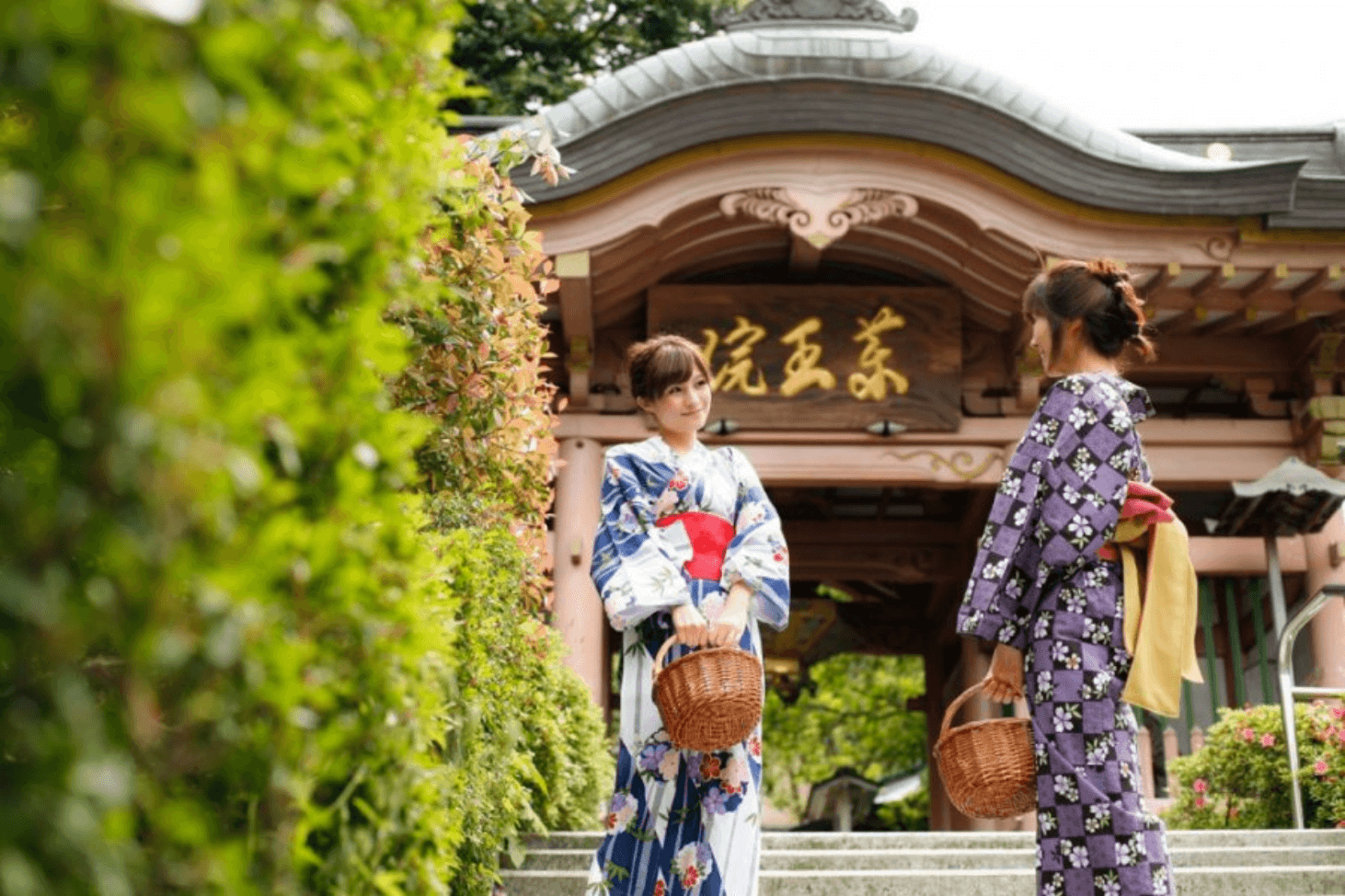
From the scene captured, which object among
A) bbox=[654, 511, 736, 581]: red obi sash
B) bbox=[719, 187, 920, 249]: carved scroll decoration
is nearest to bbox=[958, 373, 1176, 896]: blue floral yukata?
bbox=[654, 511, 736, 581]: red obi sash

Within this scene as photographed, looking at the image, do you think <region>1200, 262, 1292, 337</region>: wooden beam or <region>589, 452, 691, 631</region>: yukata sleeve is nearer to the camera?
<region>589, 452, 691, 631</region>: yukata sleeve

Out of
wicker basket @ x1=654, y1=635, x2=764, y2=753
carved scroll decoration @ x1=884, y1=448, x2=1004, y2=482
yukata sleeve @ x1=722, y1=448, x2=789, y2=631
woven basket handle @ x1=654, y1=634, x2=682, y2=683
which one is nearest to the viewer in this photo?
wicker basket @ x1=654, y1=635, x2=764, y2=753

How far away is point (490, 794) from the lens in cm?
424

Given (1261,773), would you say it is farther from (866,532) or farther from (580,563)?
(866,532)

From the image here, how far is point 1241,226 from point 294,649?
9.03m

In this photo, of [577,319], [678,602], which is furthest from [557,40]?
[678,602]

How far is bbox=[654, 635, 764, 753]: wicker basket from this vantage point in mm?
3736

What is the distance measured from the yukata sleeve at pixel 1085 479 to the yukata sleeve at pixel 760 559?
0.80m

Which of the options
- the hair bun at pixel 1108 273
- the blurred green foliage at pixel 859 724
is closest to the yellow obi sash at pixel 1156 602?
the hair bun at pixel 1108 273

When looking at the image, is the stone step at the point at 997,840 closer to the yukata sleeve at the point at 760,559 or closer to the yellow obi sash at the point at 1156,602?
the yukata sleeve at the point at 760,559

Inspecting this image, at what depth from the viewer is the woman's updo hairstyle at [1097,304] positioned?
3.82 metres

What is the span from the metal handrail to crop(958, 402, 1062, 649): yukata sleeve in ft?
12.4

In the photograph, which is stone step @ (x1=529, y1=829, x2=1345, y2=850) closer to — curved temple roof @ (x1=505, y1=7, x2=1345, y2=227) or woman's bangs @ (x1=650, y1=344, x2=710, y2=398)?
woman's bangs @ (x1=650, y1=344, x2=710, y2=398)

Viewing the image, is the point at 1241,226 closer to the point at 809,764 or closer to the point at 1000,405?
the point at 1000,405
